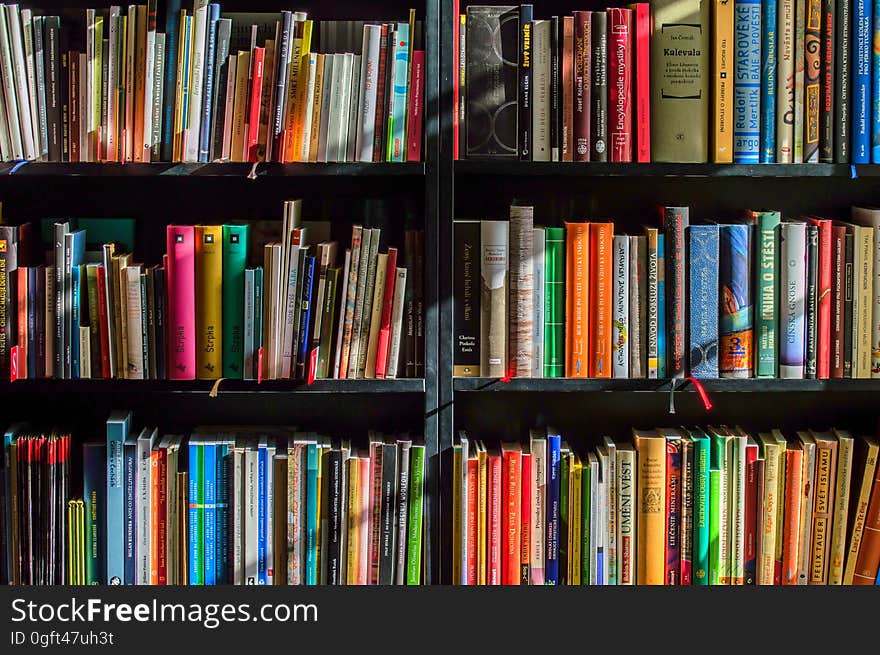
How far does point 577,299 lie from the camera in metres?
2.15

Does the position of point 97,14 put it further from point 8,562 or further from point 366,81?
point 8,562

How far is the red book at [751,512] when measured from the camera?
2223 mm

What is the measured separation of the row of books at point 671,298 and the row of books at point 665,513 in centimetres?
17

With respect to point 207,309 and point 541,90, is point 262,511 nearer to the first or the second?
point 207,309

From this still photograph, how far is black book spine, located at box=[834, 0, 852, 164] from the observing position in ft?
6.86

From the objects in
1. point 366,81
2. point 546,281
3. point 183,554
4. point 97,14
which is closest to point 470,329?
point 546,281

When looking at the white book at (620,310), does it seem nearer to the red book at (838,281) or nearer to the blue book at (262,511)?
the red book at (838,281)

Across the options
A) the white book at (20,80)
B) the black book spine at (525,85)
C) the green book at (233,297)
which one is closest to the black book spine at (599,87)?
the black book spine at (525,85)

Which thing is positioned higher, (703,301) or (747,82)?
(747,82)

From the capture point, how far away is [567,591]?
2205mm

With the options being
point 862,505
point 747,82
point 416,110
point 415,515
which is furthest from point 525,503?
point 747,82

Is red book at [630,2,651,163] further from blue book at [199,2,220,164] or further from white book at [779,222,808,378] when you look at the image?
blue book at [199,2,220,164]

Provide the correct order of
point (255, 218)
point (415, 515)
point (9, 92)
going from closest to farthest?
point (9, 92), point (415, 515), point (255, 218)

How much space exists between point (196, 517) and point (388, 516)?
0.36 metres
